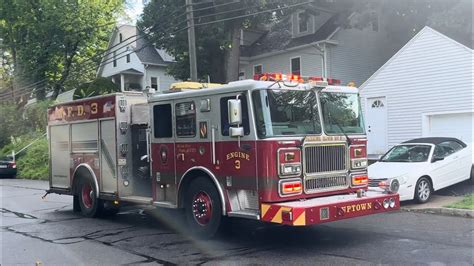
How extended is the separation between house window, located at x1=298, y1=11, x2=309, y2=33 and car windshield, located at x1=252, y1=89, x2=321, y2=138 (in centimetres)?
1908

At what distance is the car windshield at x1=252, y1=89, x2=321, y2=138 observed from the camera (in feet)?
23.2

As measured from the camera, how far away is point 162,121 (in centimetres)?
878

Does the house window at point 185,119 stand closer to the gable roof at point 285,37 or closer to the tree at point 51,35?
the gable roof at point 285,37

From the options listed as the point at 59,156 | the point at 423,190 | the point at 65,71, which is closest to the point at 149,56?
the point at 65,71

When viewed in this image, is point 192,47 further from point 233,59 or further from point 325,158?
point 325,158

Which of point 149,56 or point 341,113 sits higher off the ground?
point 149,56

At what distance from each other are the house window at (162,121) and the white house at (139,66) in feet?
93.7

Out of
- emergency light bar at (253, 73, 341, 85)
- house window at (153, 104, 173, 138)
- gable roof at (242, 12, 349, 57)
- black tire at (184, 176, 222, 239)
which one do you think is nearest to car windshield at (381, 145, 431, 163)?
emergency light bar at (253, 73, 341, 85)

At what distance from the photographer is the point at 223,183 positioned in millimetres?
7551

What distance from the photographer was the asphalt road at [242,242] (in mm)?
6754

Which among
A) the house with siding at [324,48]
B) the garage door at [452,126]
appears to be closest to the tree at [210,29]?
the house with siding at [324,48]

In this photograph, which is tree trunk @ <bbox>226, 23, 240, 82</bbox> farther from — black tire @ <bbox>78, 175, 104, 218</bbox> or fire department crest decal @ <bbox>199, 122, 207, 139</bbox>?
fire department crest decal @ <bbox>199, 122, 207, 139</bbox>

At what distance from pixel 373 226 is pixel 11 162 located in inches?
895

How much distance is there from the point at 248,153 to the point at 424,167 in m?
5.65
